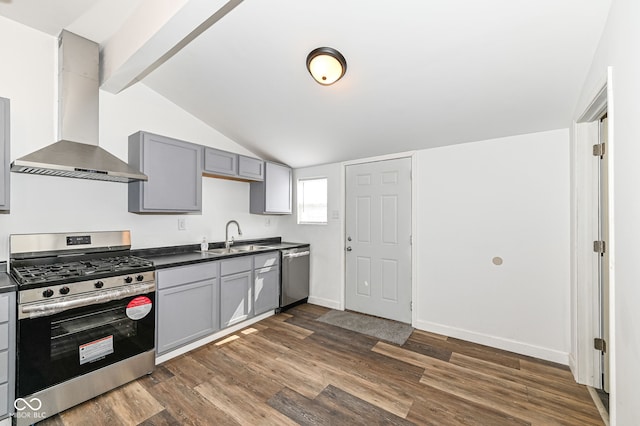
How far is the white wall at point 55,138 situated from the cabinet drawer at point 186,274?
658 millimetres

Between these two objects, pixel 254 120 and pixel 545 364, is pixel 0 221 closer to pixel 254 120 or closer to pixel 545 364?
pixel 254 120

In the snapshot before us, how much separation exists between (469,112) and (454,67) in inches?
23.9

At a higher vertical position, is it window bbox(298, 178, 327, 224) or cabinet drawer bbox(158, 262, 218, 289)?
window bbox(298, 178, 327, 224)

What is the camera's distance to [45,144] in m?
2.37

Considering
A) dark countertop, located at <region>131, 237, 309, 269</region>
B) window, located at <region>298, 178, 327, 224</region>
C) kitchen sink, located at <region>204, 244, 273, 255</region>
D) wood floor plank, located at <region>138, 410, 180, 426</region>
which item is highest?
window, located at <region>298, 178, 327, 224</region>

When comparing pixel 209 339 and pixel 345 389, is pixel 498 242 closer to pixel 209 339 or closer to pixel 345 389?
pixel 345 389

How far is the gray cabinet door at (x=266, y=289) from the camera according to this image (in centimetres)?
339

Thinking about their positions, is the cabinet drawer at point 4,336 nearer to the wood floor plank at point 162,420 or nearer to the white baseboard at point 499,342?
the wood floor plank at point 162,420

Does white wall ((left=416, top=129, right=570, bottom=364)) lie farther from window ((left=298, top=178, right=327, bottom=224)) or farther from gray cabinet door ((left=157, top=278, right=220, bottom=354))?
gray cabinet door ((left=157, top=278, right=220, bottom=354))

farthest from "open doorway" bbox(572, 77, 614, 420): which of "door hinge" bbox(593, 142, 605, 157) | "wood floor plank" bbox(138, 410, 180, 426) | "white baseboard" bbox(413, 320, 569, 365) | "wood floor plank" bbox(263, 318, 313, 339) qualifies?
"wood floor plank" bbox(138, 410, 180, 426)

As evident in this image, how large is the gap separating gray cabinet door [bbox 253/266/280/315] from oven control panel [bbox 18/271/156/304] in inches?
49.7

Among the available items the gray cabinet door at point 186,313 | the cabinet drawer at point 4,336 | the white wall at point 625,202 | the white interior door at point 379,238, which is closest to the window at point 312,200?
the white interior door at point 379,238

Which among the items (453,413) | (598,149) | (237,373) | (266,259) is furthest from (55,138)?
(598,149)

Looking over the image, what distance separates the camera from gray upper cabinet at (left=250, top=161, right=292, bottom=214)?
392cm
